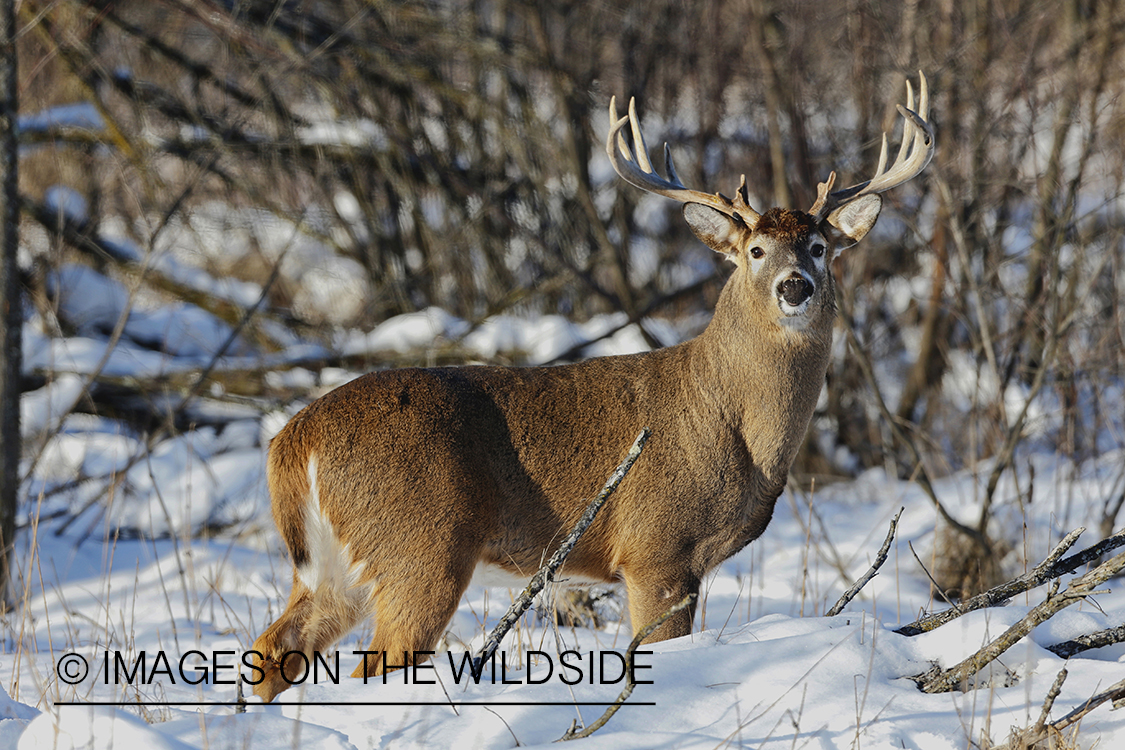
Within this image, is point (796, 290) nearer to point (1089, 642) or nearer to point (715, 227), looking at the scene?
point (715, 227)

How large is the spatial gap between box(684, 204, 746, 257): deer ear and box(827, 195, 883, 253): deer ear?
394 millimetres

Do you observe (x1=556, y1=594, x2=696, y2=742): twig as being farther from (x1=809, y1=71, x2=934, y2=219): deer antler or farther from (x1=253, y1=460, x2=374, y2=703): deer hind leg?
(x1=809, y1=71, x2=934, y2=219): deer antler

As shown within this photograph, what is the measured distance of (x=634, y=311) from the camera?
8.25 metres

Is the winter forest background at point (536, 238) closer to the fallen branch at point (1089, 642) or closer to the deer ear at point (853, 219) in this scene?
the deer ear at point (853, 219)

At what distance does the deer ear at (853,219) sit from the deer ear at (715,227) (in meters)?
0.39

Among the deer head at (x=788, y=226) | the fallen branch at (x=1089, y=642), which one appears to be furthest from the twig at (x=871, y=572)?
the deer head at (x=788, y=226)

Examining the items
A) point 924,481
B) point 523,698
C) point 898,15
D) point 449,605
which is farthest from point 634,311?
point 523,698

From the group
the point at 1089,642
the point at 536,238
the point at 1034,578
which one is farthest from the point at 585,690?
the point at 536,238

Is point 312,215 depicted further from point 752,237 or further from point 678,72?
point 752,237

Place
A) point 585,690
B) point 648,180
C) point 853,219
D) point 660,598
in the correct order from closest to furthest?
point 585,690 < point 660,598 < point 853,219 < point 648,180

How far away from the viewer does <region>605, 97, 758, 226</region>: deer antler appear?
4402mm

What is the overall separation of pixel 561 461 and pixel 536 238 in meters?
4.15

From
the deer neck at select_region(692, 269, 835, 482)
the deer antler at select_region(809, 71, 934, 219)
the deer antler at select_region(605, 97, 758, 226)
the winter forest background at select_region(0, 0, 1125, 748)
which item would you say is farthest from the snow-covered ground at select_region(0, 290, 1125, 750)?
the deer antler at select_region(605, 97, 758, 226)

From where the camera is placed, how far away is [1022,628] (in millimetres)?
2881
